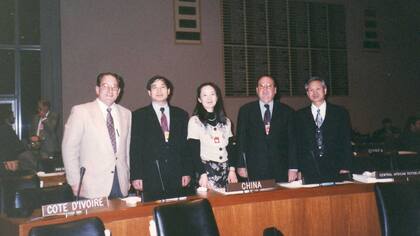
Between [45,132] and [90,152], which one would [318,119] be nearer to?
[90,152]

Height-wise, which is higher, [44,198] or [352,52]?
[352,52]

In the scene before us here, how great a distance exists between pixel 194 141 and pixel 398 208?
1811 millimetres

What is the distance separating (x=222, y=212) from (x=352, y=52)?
7896 millimetres

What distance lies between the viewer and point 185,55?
308 inches

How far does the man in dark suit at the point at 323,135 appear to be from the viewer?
3371mm

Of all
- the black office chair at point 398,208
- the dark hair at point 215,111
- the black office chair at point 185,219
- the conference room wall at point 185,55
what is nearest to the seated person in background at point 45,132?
the conference room wall at point 185,55

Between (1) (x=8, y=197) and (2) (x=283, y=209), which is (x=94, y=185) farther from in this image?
(2) (x=283, y=209)

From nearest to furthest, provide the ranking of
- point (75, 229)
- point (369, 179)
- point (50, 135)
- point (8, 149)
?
point (75, 229), point (369, 179), point (8, 149), point (50, 135)

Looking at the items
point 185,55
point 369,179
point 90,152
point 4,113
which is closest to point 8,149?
point 4,113

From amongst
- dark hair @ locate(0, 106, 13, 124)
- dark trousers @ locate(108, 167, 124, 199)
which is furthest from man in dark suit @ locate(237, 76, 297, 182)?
dark hair @ locate(0, 106, 13, 124)

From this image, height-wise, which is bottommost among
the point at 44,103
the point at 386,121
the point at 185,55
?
the point at 386,121

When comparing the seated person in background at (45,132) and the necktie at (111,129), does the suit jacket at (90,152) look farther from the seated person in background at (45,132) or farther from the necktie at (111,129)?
the seated person in background at (45,132)

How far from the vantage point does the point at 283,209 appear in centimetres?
248

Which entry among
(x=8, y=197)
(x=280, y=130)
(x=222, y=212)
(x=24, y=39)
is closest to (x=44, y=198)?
(x=8, y=197)
